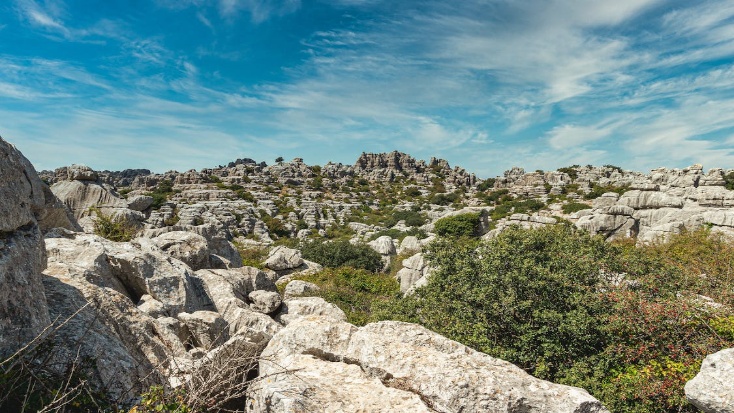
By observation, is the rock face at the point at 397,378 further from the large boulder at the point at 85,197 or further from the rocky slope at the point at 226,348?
the large boulder at the point at 85,197

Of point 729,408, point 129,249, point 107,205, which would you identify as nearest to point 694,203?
point 729,408

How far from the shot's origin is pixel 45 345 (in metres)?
3.70

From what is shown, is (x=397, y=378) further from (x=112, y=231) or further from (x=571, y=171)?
(x=571, y=171)

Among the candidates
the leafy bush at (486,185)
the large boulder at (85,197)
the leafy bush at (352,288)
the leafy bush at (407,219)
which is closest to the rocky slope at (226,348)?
the leafy bush at (352,288)

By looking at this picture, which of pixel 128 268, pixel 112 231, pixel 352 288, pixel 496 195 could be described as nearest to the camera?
pixel 128 268

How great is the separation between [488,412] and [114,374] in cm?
422

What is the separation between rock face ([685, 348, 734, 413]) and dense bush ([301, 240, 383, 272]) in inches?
929

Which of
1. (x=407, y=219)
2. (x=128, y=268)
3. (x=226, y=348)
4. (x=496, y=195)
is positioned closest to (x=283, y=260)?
(x=128, y=268)

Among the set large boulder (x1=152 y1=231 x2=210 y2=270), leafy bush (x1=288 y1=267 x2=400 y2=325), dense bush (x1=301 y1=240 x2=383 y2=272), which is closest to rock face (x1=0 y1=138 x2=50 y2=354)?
large boulder (x1=152 y1=231 x2=210 y2=270)

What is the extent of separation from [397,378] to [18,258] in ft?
14.8

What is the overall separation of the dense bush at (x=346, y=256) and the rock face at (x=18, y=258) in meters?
24.4

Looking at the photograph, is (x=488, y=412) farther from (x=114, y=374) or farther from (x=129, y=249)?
(x=129, y=249)

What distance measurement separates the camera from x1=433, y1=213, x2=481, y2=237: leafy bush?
3566 cm

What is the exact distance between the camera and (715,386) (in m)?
5.09
